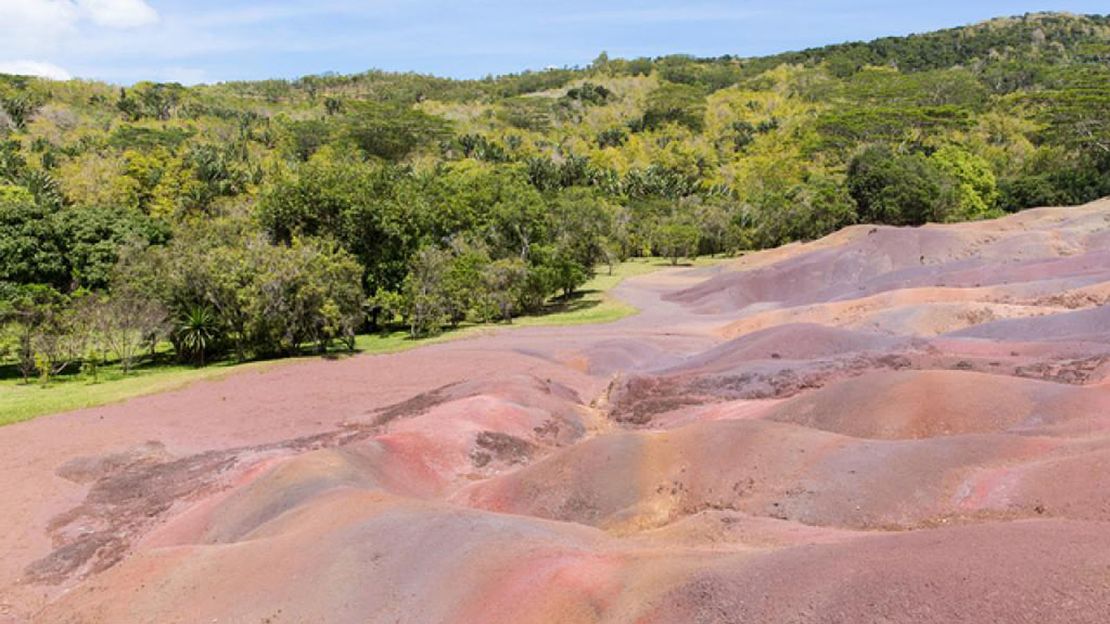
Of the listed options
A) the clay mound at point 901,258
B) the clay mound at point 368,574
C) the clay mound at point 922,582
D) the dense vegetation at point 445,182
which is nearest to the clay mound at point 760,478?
the clay mound at point 368,574

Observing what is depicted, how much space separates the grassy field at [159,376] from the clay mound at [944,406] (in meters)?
23.9

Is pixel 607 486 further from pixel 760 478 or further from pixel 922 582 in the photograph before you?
pixel 922 582

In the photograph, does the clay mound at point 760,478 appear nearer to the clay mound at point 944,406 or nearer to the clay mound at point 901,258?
the clay mound at point 944,406

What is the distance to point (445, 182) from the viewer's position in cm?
5306

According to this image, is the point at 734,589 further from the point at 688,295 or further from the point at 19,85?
the point at 19,85

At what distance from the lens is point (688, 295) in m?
55.5

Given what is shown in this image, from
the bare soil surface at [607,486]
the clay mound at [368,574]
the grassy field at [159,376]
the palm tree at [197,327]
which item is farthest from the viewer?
the palm tree at [197,327]

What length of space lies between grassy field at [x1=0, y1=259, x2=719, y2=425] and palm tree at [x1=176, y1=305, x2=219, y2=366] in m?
1.22

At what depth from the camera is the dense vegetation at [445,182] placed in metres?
35.7

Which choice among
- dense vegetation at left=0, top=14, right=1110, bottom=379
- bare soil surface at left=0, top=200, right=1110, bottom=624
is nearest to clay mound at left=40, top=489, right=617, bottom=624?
bare soil surface at left=0, top=200, right=1110, bottom=624

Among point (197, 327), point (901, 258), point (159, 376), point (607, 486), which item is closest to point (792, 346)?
point (607, 486)

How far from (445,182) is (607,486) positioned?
39.8 m

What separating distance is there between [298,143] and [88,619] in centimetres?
9323

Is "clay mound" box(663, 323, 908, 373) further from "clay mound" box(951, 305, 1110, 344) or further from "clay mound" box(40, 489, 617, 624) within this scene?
"clay mound" box(40, 489, 617, 624)
